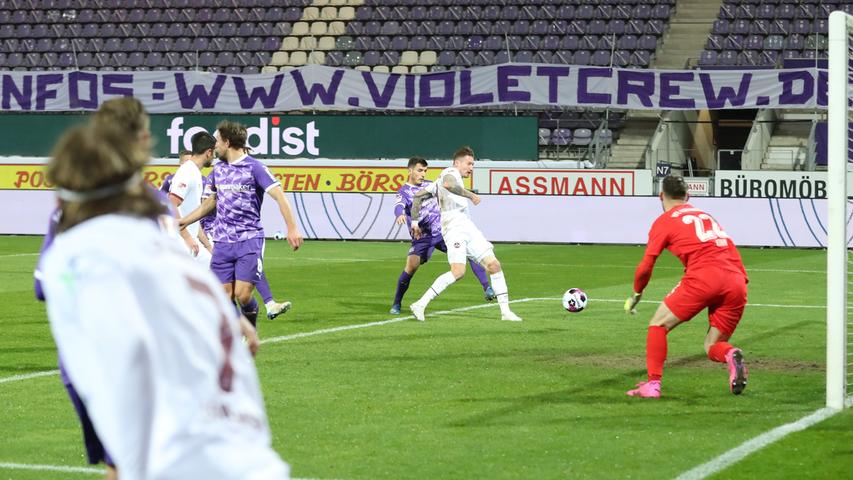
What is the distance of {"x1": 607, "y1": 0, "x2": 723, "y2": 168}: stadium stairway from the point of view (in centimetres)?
3519

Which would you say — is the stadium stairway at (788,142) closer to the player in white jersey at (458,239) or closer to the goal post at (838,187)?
the player in white jersey at (458,239)

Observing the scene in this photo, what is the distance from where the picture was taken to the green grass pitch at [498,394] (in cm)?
756

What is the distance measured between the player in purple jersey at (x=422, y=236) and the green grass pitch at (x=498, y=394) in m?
0.46

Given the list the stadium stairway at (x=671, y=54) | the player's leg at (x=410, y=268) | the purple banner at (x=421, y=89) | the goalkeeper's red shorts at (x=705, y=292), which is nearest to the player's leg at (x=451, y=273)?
the player's leg at (x=410, y=268)

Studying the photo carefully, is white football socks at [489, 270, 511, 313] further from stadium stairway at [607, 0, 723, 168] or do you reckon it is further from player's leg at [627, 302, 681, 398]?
stadium stairway at [607, 0, 723, 168]

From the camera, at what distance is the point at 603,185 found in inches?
1280

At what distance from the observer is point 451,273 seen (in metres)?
15.8

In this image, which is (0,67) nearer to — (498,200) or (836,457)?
(498,200)

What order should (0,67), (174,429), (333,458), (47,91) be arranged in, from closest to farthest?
(174,429) < (333,458) < (47,91) < (0,67)

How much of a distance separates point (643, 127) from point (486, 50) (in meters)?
5.61

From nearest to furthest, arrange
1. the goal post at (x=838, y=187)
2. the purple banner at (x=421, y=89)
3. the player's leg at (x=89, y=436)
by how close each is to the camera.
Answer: the player's leg at (x=89, y=436)
the goal post at (x=838, y=187)
the purple banner at (x=421, y=89)

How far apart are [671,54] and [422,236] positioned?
2333 centimetres

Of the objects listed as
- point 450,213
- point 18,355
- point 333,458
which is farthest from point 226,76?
point 333,458

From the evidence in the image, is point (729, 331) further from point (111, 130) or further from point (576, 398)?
point (111, 130)
